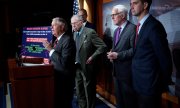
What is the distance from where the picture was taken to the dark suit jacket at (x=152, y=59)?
200 cm

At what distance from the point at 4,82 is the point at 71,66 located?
349 cm

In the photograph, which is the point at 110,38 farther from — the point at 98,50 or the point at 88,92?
the point at 88,92

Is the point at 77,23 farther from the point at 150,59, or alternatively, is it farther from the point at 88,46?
the point at 150,59

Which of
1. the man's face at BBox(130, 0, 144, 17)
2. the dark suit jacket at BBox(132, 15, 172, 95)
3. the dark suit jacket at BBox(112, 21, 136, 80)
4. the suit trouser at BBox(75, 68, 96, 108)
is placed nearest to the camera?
the dark suit jacket at BBox(132, 15, 172, 95)

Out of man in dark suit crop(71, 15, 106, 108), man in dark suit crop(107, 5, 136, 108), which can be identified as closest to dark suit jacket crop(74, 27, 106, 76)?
man in dark suit crop(71, 15, 106, 108)

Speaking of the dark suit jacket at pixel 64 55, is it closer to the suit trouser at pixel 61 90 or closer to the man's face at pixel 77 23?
the suit trouser at pixel 61 90

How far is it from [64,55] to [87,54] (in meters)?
0.83

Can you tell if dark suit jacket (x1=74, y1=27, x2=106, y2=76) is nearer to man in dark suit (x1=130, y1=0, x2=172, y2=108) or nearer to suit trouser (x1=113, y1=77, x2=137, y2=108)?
suit trouser (x1=113, y1=77, x2=137, y2=108)

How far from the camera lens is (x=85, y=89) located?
3539 millimetres

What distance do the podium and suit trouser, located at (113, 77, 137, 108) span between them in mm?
751

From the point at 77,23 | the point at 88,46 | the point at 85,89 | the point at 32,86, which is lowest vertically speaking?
the point at 85,89

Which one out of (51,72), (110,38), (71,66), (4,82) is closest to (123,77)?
(71,66)

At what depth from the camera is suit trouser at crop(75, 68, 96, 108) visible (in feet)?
11.5

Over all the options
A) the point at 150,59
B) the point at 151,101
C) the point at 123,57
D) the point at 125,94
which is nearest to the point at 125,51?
the point at 123,57
